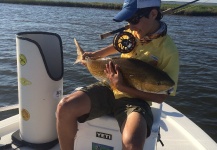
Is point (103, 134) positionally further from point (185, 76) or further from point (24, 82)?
point (185, 76)

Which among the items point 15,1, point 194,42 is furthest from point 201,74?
point 15,1

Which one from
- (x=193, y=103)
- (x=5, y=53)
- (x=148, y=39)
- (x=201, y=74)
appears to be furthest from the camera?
(x=5, y=53)

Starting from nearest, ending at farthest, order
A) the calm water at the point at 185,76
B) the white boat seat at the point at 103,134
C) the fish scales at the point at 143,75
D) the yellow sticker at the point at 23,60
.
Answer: the fish scales at the point at 143,75 → the white boat seat at the point at 103,134 → the yellow sticker at the point at 23,60 → the calm water at the point at 185,76

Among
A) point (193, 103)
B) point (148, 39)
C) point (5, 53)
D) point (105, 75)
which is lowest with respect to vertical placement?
point (193, 103)

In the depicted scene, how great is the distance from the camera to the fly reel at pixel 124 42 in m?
3.12

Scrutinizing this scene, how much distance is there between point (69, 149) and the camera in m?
2.84

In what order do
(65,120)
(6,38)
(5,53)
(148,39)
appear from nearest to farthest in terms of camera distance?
(65,120)
(148,39)
(5,53)
(6,38)

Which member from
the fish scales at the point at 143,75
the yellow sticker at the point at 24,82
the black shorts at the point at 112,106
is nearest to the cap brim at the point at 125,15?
the fish scales at the point at 143,75

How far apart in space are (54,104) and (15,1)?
50.9 metres

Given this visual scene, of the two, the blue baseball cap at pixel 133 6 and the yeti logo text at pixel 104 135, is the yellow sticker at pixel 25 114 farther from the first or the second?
the blue baseball cap at pixel 133 6

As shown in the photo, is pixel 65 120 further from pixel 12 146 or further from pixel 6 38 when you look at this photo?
pixel 6 38

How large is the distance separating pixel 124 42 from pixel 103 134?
0.96 metres

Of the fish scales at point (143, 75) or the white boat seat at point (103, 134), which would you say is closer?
the fish scales at point (143, 75)

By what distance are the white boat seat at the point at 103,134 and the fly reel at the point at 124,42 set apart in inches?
26.1
